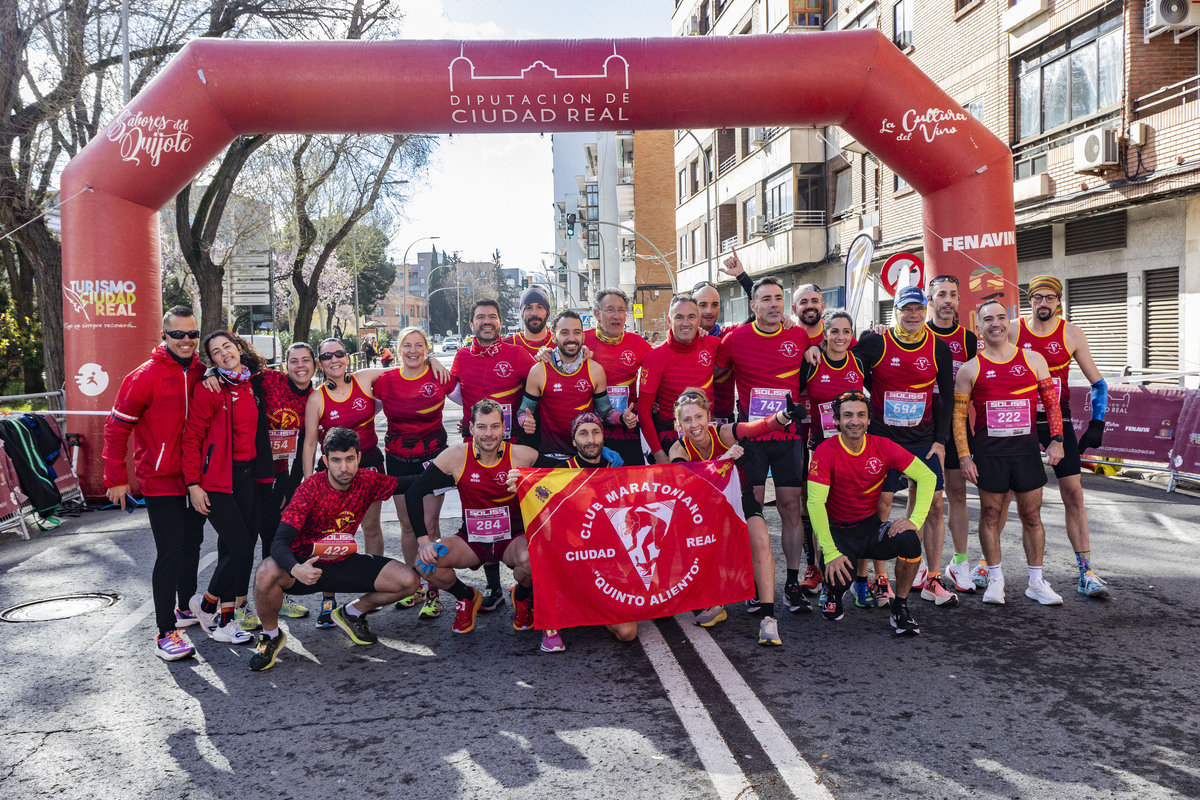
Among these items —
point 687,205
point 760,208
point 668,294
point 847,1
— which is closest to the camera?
point 847,1

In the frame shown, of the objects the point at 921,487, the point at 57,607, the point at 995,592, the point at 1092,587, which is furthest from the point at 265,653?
the point at 1092,587

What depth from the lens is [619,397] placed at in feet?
22.1

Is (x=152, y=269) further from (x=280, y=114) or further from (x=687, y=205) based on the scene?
(x=687, y=205)

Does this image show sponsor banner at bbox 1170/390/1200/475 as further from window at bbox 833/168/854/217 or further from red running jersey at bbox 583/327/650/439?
window at bbox 833/168/854/217

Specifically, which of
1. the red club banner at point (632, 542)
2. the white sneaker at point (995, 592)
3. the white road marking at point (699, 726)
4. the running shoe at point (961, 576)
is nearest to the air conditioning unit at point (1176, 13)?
the running shoe at point (961, 576)

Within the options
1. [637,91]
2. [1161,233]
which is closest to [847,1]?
[1161,233]

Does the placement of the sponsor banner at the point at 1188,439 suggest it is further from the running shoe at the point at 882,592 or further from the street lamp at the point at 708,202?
the street lamp at the point at 708,202

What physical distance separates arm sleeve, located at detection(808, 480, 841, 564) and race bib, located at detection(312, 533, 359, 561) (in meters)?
2.77

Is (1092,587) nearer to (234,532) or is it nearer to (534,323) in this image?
(534,323)

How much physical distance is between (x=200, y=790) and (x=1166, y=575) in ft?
20.8

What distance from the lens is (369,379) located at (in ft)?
21.7

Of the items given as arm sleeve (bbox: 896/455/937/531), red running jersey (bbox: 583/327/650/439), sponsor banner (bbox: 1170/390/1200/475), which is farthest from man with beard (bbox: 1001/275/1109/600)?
sponsor banner (bbox: 1170/390/1200/475)

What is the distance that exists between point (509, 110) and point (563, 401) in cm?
449

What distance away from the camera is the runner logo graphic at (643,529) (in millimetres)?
5316
